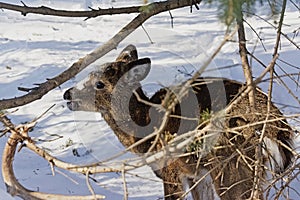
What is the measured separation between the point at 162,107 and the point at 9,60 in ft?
21.6

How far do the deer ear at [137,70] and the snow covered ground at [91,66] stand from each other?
1.04 feet

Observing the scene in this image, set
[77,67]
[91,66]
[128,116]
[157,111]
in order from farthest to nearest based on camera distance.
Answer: [91,66] → [128,116] → [157,111] → [77,67]

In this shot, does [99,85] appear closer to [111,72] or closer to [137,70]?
[111,72]

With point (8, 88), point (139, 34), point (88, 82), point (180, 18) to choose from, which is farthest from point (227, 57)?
point (88, 82)

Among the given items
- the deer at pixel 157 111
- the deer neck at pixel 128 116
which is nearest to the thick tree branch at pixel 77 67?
the deer at pixel 157 111

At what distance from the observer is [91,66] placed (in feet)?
16.5

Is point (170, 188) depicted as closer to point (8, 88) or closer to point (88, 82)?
point (88, 82)

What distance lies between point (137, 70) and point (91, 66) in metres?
0.77

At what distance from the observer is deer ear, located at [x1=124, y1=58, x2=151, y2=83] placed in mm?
4375

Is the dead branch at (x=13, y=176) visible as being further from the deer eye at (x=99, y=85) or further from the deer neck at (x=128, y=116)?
the deer neck at (x=128, y=116)

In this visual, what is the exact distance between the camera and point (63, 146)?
231 inches

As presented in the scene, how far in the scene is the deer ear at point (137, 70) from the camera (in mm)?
4375

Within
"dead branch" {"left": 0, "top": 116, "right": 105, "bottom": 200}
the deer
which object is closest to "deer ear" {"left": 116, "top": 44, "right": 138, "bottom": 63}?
the deer

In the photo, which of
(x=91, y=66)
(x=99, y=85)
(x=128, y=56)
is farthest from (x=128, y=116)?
(x=91, y=66)
